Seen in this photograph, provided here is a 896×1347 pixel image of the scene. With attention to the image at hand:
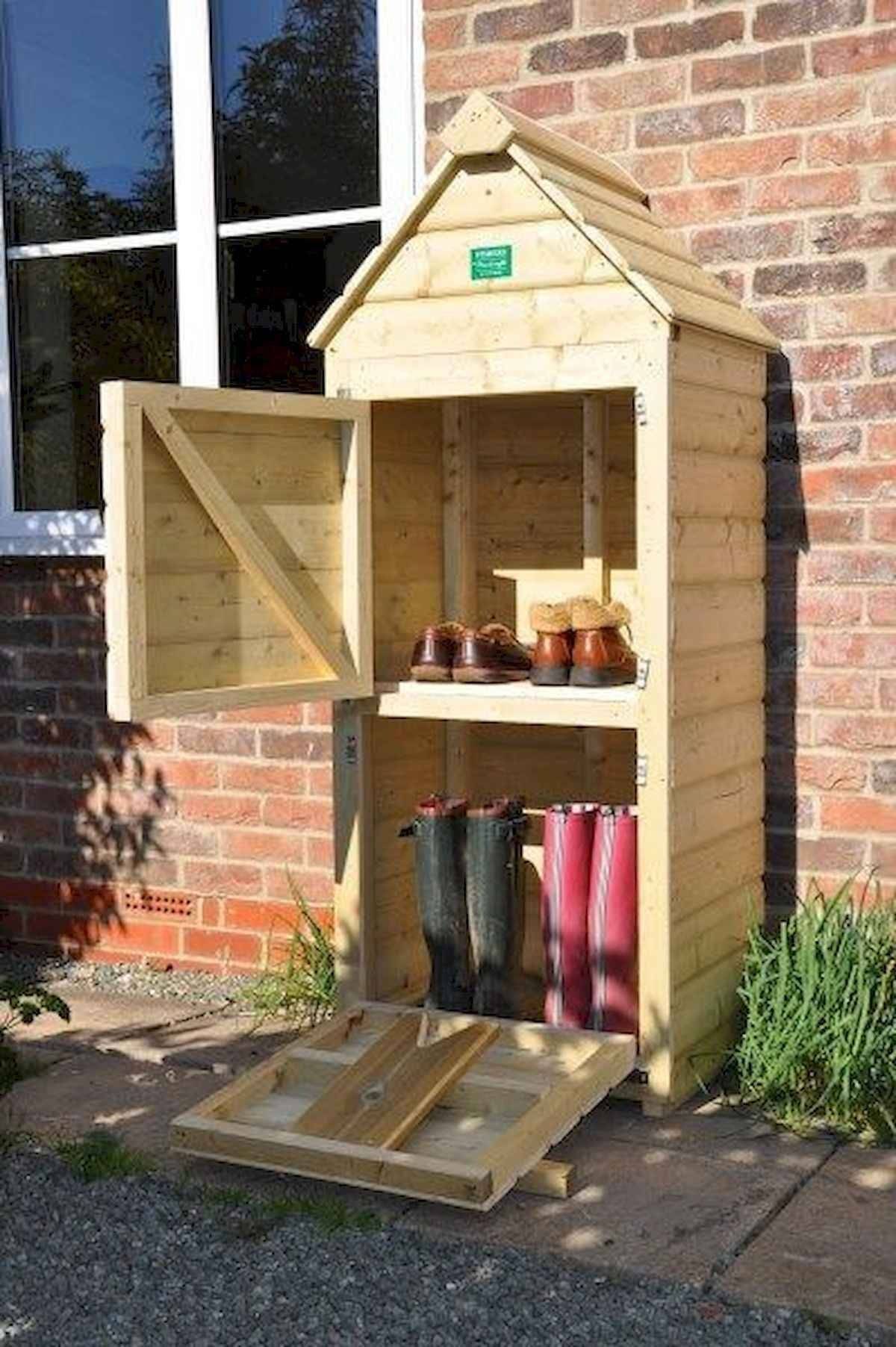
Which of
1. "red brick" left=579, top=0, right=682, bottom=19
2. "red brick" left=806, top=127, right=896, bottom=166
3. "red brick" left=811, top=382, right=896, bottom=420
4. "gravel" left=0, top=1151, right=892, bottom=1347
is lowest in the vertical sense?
"gravel" left=0, top=1151, right=892, bottom=1347

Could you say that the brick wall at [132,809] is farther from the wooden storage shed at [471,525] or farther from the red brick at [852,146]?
the red brick at [852,146]

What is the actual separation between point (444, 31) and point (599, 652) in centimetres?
199

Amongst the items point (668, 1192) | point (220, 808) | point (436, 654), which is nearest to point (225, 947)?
point (220, 808)

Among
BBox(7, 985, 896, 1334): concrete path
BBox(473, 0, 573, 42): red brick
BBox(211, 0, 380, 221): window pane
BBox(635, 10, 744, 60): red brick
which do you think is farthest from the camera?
BBox(211, 0, 380, 221): window pane

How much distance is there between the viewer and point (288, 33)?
18.0ft

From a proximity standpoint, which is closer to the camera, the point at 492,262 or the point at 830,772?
the point at 492,262

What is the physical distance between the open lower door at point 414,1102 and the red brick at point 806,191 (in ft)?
7.29

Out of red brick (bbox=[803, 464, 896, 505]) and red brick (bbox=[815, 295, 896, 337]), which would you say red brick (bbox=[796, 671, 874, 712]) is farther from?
red brick (bbox=[815, 295, 896, 337])

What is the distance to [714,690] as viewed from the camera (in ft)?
14.4

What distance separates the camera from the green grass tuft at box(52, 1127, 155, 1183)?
3917mm

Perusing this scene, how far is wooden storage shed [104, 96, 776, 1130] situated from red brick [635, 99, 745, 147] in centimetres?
18

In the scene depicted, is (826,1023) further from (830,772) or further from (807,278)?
(807,278)

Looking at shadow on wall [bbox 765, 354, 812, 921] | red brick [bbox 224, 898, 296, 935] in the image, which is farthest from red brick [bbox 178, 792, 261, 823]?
shadow on wall [bbox 765, 354, 812, 921]

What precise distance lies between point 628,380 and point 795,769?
1.28 meters
